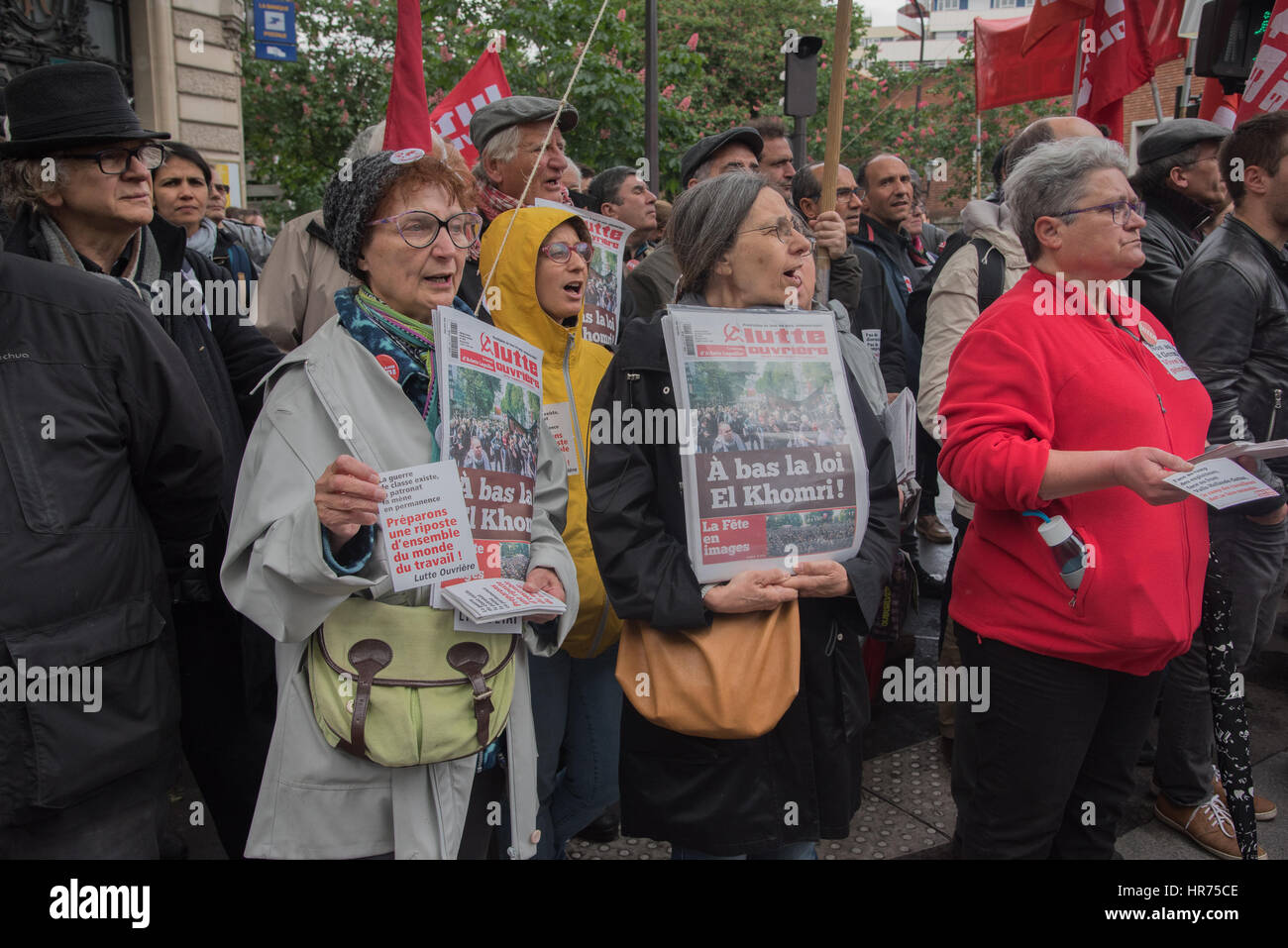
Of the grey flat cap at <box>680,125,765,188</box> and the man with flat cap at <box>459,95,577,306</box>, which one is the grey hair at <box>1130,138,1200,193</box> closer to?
the grey flat cap at <box>680,125,765,188</box>

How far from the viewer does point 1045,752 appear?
2.42 metres

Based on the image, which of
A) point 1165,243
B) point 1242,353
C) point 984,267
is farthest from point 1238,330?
point 984,267

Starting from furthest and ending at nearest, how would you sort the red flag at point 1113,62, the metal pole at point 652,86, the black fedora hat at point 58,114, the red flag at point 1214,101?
1. the metal pole at point 652,86
2. the red flag at point 1214,101
3. the red flag at point 1113,62
4. the black fedora hat at point 58,114

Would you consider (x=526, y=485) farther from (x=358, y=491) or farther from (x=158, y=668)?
(x=158, y=668)

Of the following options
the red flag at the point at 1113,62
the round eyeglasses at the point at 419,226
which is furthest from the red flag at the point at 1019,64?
the round eyeglasses at the point at 419,226

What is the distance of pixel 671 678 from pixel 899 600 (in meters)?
1.26

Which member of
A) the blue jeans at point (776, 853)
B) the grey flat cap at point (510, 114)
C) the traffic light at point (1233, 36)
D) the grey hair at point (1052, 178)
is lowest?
the blue jeans at point (776, 853)

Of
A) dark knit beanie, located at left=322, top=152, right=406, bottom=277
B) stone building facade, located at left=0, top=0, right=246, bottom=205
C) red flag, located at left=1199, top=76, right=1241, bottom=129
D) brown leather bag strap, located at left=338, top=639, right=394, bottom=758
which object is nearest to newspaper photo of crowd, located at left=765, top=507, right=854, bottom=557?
brown leather bag strap, located at left=338, top=639, right=394, bottom=758

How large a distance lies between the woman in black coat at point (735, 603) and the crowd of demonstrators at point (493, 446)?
19 cm

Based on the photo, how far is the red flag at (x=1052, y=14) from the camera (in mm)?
6379

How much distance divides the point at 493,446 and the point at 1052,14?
6289 mm

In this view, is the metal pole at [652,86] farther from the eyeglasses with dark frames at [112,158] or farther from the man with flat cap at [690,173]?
the eyeglasses with dark frames at [112,158]
